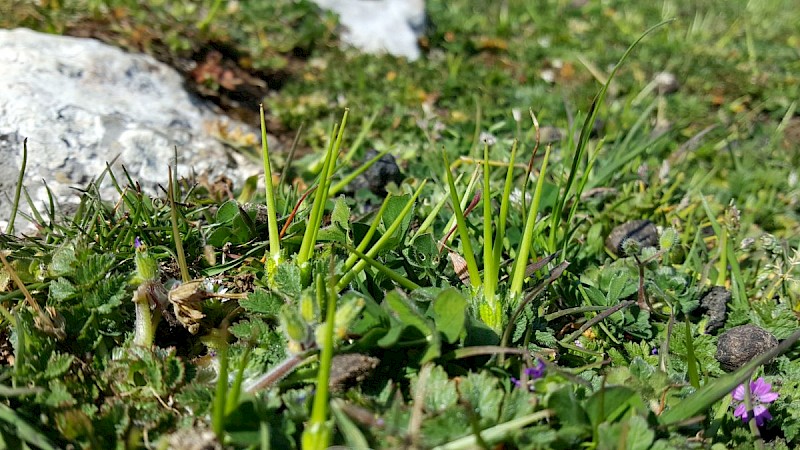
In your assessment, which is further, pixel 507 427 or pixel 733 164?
pixel 733 164

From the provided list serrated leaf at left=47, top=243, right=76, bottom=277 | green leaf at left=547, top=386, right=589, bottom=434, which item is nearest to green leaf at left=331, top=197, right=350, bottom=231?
serrated leaf at left=47, top=243, right=76, bottom=277

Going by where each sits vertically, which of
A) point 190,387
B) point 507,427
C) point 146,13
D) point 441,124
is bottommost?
point 507,427

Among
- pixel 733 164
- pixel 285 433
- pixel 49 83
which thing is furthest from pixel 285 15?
pixel 285 433

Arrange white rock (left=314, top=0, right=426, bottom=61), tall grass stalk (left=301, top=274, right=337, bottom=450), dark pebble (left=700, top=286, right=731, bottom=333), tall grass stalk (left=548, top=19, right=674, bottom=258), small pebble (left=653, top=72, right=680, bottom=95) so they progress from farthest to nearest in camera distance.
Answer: white rock (left=314, top=0, right=426, bottom=61), small pebble (left=653, top=72, right=680, bottom=95), dark pebble (left=700, top=286, right=731, bottom=333), tall grass stalk (left=548, top=19, right=674, bottom=258), tall grass stalk (left=301, top=274, right=337, bottom=450)

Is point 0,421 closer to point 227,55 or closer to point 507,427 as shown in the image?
point 507,427

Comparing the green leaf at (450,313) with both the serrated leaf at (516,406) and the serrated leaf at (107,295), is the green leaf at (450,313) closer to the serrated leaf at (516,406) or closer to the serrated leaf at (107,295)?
the serrated leaf at (516,406)

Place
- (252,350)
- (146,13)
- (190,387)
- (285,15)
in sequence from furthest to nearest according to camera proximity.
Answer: (285,15), (146,13), (252,350), (190,387)

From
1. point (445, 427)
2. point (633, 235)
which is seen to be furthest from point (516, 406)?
Result: point (633, 235)

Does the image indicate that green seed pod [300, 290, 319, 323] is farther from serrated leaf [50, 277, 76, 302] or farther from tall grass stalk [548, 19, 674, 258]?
tall grass stalk [548, 19, 674, 258]
